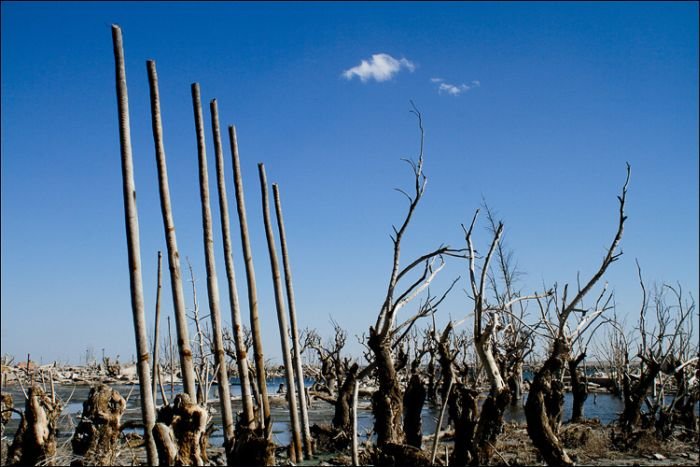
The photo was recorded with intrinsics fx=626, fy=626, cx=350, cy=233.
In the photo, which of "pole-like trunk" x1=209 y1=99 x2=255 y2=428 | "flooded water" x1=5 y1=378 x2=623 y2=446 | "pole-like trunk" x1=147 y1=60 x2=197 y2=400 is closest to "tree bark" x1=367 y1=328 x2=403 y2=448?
"pole-like trunk" x1=209 y1=99 x2=255 y2=428

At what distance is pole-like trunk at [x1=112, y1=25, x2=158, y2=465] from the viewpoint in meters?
8.13

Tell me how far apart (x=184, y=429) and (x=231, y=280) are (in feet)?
12.0

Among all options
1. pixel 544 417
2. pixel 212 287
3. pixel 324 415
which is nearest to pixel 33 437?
pixel 212 287

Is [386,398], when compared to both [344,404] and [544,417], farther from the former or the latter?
[344,404]

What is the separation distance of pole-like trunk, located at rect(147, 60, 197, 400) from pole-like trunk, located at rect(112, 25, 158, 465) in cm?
59

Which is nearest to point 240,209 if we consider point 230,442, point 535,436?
point 230,442

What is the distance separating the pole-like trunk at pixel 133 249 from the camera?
8.13 m

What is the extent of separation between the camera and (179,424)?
7672 millimetres

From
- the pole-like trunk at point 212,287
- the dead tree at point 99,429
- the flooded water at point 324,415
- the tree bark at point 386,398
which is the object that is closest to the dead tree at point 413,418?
the tree bark at point 386,398

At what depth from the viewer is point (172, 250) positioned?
938 cm

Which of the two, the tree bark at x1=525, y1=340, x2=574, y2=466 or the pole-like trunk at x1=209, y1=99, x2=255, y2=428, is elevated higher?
the pole-like trunk at x1=209, y1=99, x2=255, y2=428

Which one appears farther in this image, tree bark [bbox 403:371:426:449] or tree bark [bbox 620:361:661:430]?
tree bark [bbox 620:361:661:430]

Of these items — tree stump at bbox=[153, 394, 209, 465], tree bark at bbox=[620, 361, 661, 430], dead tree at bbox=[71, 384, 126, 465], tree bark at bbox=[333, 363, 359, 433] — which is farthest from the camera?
tree bark at bbox=[333, 363, 359, 433]

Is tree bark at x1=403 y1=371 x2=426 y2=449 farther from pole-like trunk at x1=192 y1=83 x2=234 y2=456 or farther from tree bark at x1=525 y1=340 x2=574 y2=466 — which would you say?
pole-like trunk at x1=192 y1=83 x2=234 y2=456
